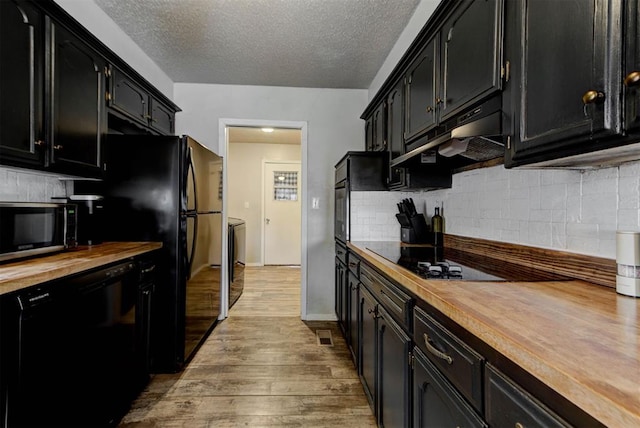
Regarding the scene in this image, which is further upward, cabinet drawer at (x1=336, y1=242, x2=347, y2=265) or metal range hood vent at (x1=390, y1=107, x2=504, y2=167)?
metal range hood vent at (x1=390, y1=107, x2=504, y2=167)

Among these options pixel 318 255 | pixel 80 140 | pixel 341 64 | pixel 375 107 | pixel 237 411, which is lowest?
pixel 237 411

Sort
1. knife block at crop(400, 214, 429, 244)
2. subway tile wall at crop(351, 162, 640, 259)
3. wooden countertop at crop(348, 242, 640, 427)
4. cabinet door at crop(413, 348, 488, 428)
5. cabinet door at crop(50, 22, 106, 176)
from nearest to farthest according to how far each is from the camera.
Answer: wooden countertop at crop(348, 242, 640, 427) → cabinet door at crop(413, 348, 488, 428) → subway tile wall at crop(351, 162, 640, 259) → cabinet door at crop(50, 22, 106, 176) → knife block at crop(400, 214, 429, 244)

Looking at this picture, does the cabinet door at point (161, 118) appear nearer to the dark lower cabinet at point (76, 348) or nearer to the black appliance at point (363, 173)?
the dark lower cabinet at point (76, 348)

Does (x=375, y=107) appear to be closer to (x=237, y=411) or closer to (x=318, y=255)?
(x=318, y=255)

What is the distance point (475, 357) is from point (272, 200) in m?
6.37

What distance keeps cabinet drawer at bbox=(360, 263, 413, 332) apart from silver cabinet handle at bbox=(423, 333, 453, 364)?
0.54 feet

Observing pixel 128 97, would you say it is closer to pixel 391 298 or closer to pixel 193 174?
pixel 193 174

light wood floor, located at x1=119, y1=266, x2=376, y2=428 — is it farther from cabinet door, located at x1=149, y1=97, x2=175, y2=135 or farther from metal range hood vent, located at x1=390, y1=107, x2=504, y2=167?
cabinet door, located at x1=149, y1=97, x2=175, y2=135

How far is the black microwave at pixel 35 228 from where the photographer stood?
1.51 m

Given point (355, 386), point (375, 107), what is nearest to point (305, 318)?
point (355, 386)

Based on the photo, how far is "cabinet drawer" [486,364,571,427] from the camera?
1.96ft

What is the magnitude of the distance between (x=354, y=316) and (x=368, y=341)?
A: 0.48 m

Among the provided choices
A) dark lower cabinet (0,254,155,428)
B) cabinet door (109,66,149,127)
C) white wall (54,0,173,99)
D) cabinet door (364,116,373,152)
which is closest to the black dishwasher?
dark lower cabinet (0,254,155,428)

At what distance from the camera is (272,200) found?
7031 mm
